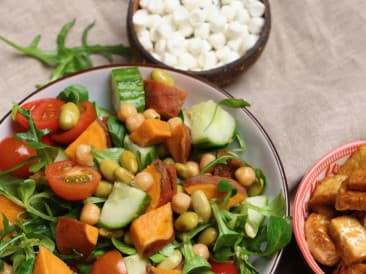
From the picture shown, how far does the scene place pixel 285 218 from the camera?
185 cm

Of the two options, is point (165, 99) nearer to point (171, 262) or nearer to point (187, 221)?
point (187, 221)

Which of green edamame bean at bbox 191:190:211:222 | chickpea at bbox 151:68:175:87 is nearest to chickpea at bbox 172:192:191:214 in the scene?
green edamame bean at bbox 191:190:211:222

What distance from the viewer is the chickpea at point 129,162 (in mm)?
1872

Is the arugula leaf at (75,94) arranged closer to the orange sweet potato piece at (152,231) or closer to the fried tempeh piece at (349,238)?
the orange sweet potato piece at (152,231)

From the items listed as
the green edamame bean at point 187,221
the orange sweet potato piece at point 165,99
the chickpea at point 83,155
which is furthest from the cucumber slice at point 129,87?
the green edamame bean at point 187,221

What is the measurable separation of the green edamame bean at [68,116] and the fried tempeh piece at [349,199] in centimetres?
92

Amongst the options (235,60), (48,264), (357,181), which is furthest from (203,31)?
(48,264)

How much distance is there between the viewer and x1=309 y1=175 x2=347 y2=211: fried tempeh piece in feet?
6.54

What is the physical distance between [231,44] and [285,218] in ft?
3.24

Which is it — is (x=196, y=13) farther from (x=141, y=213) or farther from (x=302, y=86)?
(x=141, y=213)

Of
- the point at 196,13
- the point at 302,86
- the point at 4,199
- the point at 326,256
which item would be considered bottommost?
the point at 326,256

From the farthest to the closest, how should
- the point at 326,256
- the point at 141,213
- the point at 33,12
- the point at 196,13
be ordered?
the point at 33,12, the point at 196,13, the point at 326,256, the point at 141,213

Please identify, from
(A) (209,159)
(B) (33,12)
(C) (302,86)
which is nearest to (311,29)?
(C) (302,86)

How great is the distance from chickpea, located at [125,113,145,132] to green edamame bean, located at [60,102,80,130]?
6.8 inches
